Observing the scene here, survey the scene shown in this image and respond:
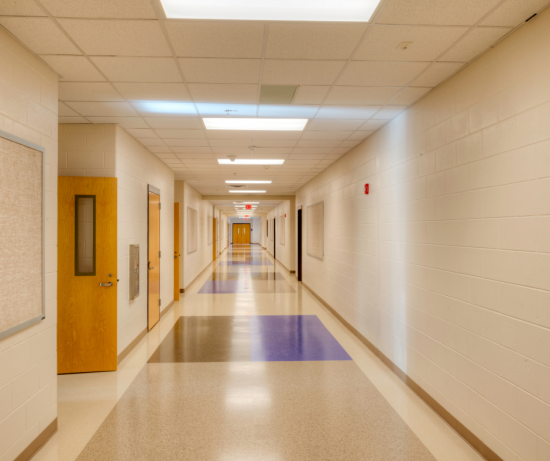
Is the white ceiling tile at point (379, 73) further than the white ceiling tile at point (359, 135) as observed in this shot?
No

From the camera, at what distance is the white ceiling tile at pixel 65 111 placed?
11.4 feet

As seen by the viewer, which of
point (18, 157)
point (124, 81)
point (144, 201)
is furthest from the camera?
point (144, 201)

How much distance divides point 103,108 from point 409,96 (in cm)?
295

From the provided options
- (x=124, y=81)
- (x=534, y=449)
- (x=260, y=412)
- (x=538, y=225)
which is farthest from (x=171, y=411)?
(x=538, y=225)

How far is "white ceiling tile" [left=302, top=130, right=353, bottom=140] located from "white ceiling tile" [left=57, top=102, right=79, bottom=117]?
258 cm

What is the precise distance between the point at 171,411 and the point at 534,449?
2.56 m

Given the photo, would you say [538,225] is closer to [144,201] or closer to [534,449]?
[534,449]

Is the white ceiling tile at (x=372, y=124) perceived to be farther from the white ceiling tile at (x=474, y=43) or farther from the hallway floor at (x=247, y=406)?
the hallway floor at (x=247, y=406)

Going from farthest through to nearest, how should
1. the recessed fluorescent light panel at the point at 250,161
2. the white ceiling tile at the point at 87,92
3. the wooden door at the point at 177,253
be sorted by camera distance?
the wooden door at the point at 177,253
the recessed fluorescent light panel at the point at 250,161
the white ceiling tile at the point at 87,92

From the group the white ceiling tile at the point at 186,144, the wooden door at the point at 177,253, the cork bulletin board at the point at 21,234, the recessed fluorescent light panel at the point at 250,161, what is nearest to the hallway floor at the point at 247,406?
the cork bulletin board at the point at 21,234

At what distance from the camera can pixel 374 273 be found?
14.8ft

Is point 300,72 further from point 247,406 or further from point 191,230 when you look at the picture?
point 191,230

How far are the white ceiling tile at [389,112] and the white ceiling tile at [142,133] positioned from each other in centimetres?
267

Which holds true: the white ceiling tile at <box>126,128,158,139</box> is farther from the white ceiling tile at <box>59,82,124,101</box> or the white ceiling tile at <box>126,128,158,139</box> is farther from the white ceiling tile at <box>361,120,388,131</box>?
the white ceiling tile at <box>361,120,388,131</box>
